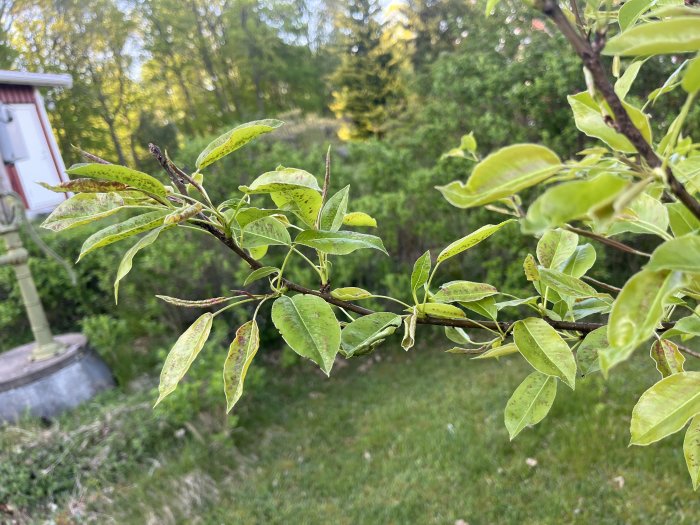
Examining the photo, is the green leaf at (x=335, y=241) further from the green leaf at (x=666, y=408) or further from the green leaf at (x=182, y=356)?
the green leaf at (x=666, y=408)

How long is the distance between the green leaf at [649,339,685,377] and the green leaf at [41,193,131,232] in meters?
0.68

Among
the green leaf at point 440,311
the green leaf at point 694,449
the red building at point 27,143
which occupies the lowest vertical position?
the green leaf at point 694,449

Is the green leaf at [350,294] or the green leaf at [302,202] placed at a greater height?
the green leaf at [302,202]

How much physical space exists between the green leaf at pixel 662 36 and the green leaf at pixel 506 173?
0.08 meters

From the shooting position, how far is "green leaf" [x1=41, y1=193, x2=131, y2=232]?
571 millimetres

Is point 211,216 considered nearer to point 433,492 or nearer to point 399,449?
point 433,492

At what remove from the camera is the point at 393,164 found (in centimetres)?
491

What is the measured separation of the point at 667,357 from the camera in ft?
2.34

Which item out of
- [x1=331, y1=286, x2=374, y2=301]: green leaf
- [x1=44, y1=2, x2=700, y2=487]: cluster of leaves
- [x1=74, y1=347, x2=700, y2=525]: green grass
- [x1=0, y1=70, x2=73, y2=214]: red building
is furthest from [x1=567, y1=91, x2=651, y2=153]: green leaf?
[x1=0, y1=70, x2=73, y2=214]: red building

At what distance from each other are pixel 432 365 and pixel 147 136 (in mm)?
11718

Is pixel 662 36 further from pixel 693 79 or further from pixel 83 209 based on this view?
pixel 83 209

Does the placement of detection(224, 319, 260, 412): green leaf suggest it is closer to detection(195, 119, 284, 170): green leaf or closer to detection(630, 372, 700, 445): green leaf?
detection(195, 119, 284, 170): green leaf

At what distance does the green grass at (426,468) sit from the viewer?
2461 millimetres

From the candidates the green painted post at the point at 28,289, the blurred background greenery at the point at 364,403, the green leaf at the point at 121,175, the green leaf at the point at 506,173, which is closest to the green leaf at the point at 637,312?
the green leaf at the point at 506,173
